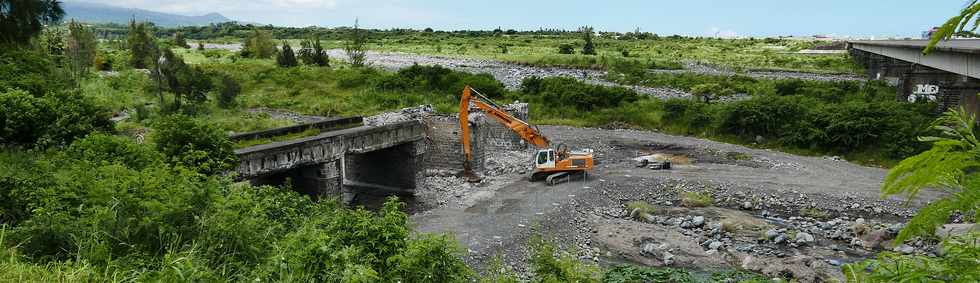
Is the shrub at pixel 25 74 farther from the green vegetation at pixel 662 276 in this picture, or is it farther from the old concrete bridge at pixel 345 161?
the green vegetation at pixel 662 276

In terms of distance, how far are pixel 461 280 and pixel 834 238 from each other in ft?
44.4

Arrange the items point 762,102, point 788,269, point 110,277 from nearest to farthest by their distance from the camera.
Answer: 1. point 110,277
2. point 788,269
3. point 762,102

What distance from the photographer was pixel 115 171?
11453mm

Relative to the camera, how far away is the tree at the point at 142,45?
4362cm

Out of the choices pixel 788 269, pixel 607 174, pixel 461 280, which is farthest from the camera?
pixel 607 174

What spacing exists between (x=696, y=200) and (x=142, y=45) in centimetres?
4523

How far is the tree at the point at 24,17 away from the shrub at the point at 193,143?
19.7 feet

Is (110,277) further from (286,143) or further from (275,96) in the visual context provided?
(275,96)

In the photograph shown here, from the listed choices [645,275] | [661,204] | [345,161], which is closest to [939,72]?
[661,204]

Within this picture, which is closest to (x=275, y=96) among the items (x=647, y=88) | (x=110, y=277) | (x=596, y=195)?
(x=647, y=88)

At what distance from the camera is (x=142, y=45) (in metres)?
51.8

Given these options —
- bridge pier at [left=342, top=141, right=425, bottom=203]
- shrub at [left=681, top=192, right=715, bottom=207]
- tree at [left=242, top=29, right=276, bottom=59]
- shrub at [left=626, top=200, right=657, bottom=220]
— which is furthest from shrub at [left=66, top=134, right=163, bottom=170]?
tree at [left=242, top=29, right=276, bottom=59]

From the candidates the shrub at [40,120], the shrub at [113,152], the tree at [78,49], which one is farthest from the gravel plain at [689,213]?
the tree at [78,49]

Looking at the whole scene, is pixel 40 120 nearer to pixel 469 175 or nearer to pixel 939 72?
pixel 469 175
